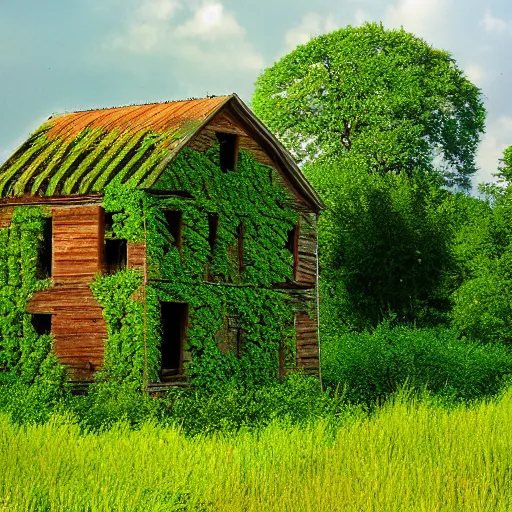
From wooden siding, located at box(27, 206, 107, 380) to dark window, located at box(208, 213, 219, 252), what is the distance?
3186 millimetres

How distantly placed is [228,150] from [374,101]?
22.9 metres

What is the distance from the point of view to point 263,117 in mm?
56031

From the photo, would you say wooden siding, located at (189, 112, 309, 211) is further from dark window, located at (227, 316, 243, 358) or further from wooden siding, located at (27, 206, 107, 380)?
dark window, located at (227, 316, 243, 358)

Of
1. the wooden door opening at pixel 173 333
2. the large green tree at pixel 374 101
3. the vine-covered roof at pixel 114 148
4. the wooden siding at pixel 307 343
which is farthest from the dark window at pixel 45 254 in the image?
the large green tree at pixel 374 101

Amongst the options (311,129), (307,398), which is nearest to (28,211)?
(307,398)

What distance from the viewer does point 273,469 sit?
16516 millimetres

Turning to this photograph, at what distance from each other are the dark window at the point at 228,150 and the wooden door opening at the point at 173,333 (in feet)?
15.2

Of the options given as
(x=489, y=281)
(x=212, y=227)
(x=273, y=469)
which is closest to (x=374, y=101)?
(x=489, y=281)

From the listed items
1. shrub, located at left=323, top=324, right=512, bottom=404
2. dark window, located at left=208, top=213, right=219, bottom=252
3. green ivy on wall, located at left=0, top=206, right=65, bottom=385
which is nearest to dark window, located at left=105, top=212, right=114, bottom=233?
green ivy on wall, located at left=0, top=206, right=65, bottom=385

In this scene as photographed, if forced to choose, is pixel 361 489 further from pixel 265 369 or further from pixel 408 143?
pixel 408 143

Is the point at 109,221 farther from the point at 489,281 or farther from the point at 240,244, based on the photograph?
the point at 489,281

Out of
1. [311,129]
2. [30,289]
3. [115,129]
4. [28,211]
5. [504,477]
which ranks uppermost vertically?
[311,129]

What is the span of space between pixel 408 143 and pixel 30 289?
27.5 m

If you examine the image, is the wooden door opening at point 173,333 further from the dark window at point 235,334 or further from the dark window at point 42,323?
the dark window at point 42,323
